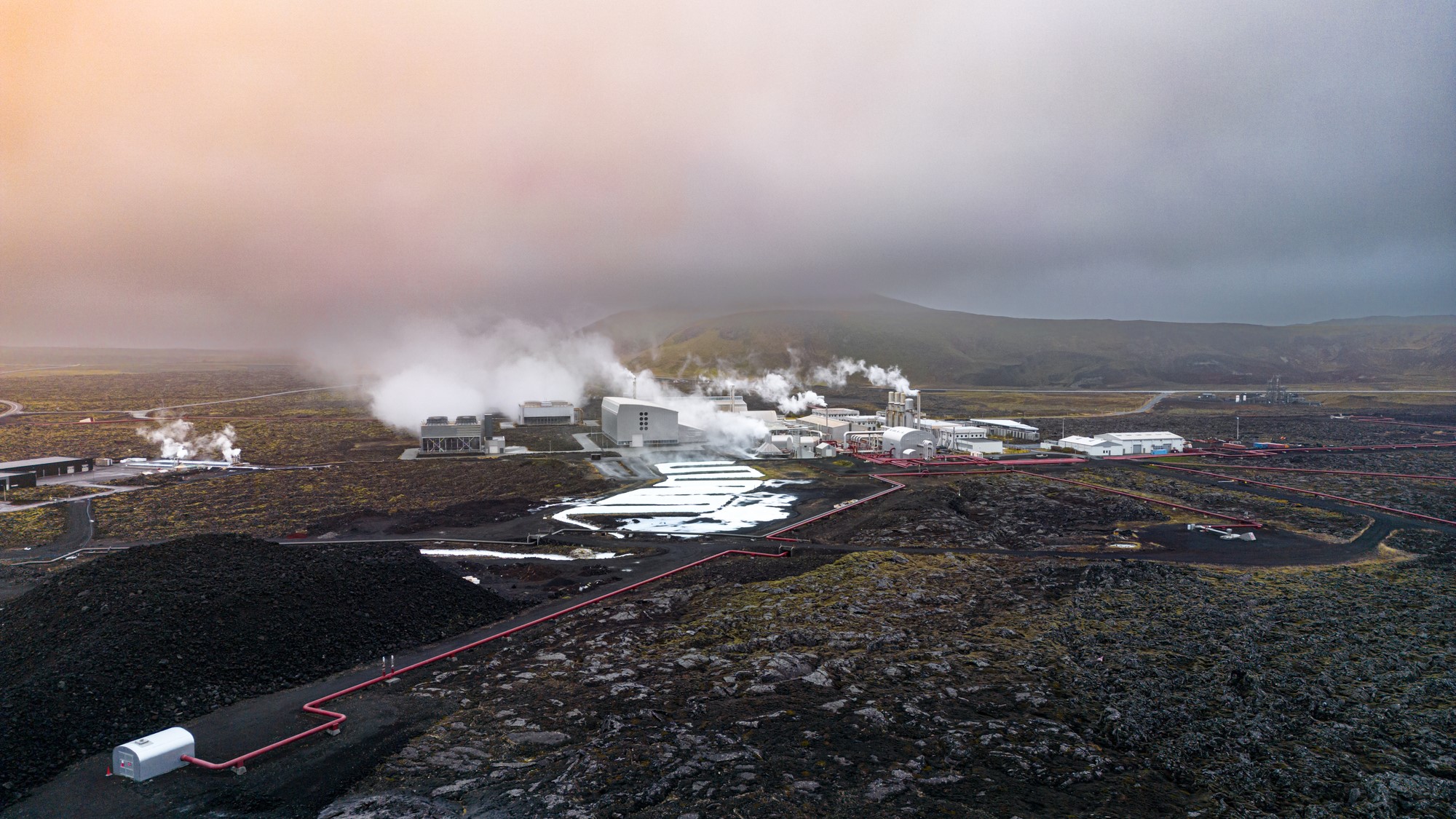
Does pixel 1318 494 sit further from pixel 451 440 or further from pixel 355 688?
pixel 451 440

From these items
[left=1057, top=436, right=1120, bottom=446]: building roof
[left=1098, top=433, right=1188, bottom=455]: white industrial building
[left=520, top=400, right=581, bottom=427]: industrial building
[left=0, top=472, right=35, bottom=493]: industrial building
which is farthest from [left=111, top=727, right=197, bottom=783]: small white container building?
[left=520, top=400, right=581, bottom=427]: industrial building

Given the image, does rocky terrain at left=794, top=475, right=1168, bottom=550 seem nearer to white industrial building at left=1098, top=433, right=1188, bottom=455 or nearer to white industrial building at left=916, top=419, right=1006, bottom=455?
white industrial building at left=916, top=419, right=1006, bottom=455

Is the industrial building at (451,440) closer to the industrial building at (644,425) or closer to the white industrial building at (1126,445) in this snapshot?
the industrial building at (644,425)

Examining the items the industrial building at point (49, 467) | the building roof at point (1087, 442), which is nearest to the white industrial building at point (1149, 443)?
the building roof at point (1087, 442)

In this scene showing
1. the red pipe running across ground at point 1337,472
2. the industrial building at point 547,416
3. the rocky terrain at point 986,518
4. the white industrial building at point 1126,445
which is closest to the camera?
the rocky terrain at point 986,518

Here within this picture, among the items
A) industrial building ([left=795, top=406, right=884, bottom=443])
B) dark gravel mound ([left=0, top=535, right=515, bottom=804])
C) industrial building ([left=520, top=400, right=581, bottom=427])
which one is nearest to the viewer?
dark gravel mound ([left=0, top=535, right=515, bottom=804])

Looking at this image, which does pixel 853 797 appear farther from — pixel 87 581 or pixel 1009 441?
pixel 1009 441
